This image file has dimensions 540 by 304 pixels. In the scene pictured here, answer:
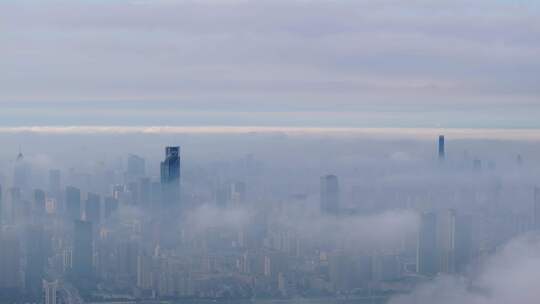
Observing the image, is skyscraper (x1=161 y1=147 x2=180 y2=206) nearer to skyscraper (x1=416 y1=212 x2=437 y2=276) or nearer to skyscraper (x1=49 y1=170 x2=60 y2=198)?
skyscraper (x1=49 y1=170 x2=60 y2=198)

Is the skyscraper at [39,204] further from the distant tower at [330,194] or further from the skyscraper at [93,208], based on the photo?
the distant tower at [330,194]

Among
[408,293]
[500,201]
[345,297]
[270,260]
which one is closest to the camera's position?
[408,293]

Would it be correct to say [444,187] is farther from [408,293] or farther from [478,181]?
[408,293]

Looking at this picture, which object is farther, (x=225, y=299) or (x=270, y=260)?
(x=270, y=260)

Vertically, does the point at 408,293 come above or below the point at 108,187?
below

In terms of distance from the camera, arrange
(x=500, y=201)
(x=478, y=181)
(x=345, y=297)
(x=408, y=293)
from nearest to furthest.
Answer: (x=408, y=293)
(x=345, y=297)
(x=500, y=201)
(x=478, y=181)

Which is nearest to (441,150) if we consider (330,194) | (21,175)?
(330,194)

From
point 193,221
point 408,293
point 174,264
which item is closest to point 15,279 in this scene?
point 174,264

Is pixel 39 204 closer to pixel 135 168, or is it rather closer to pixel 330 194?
pixel 135 168
